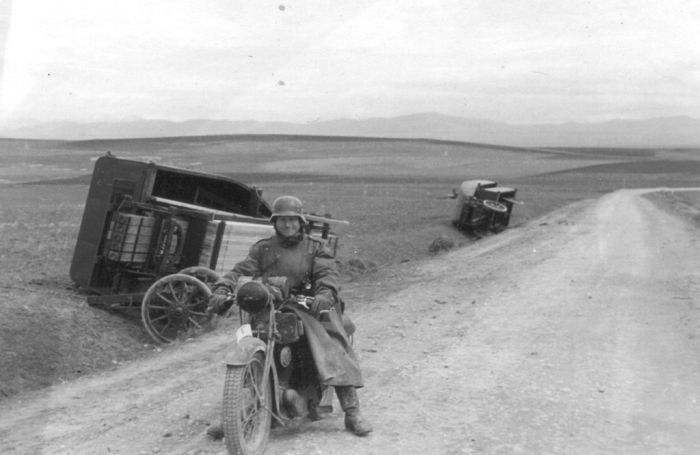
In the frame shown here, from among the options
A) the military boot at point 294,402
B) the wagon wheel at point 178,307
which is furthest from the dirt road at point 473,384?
the wagon wheel at point 178,307

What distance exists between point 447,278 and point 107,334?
7480 mm

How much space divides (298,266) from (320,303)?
1.60 ft

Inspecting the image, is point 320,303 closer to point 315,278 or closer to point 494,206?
point 315,278

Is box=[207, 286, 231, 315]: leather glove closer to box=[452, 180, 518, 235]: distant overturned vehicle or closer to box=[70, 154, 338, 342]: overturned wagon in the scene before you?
box=[70, 154, 338, 342]: overturned wagon

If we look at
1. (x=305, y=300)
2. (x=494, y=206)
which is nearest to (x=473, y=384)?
(x=305, y=300)

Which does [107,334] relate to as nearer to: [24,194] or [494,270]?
[494,270]

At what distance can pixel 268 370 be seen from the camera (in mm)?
6305

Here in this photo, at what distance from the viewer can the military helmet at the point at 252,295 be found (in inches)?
237

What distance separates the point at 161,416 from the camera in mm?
7422

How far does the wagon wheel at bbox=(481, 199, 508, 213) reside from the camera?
1252 inches

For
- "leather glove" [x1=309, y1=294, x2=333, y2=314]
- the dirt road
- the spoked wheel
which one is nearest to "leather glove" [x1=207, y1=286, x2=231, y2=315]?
the spoked wheel

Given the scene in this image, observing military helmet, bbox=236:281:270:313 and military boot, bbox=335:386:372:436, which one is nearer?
military helmet, bbox=236:281:270:313

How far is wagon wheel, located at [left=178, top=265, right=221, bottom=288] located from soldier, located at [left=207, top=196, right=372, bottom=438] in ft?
17.1

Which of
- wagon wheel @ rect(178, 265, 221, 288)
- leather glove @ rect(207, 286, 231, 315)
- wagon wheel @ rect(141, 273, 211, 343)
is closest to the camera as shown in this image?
leather glove @ rect(207, 286, 231, 315)
